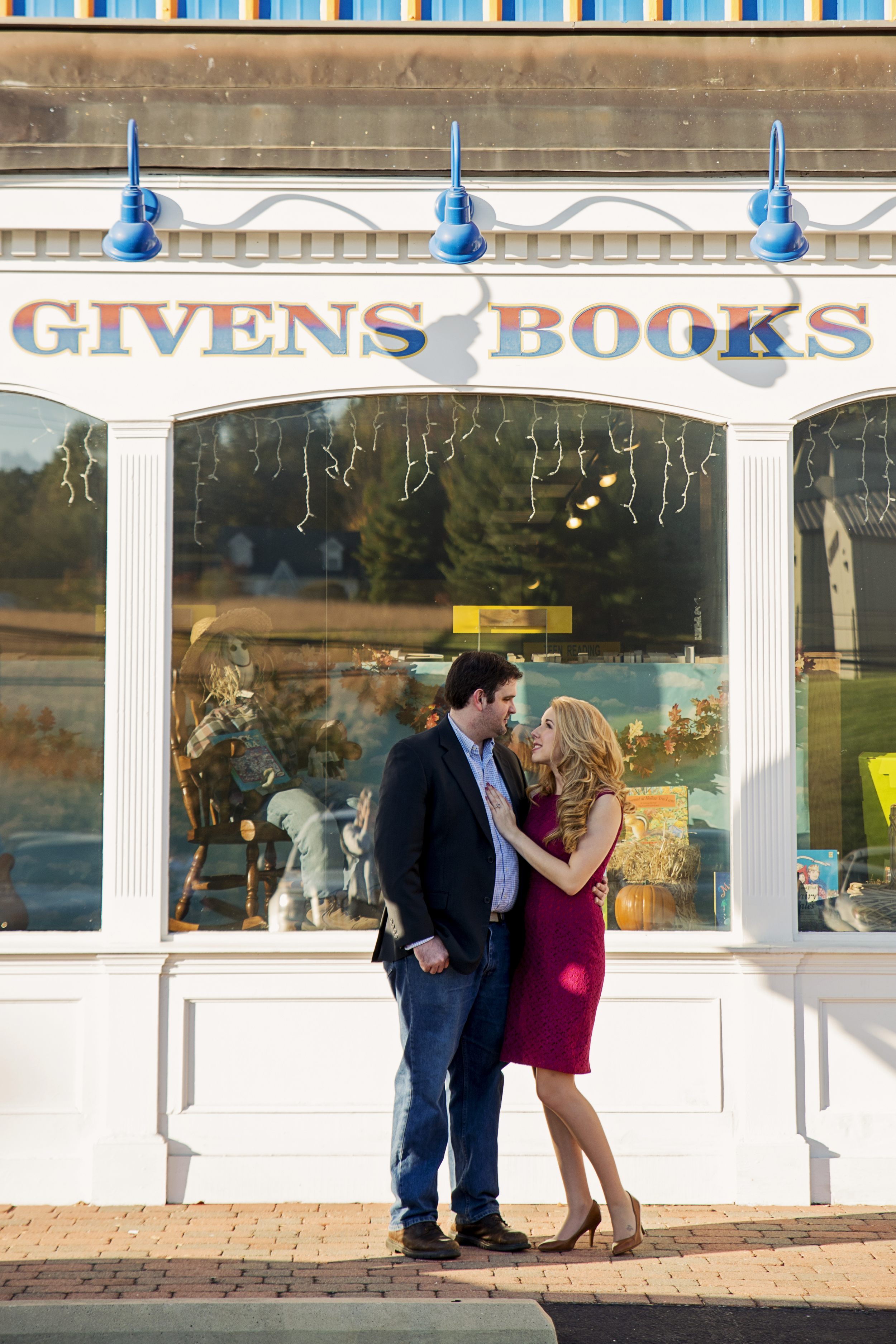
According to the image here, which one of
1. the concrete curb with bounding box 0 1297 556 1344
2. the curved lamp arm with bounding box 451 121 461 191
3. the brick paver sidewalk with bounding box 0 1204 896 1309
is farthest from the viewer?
the curved lamp arm with bounding box 451 121 461 191

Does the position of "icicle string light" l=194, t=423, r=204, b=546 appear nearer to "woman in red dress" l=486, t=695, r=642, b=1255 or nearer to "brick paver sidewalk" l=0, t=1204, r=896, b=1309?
"woman in red dress" l=486, t=695, r=642, b=1255

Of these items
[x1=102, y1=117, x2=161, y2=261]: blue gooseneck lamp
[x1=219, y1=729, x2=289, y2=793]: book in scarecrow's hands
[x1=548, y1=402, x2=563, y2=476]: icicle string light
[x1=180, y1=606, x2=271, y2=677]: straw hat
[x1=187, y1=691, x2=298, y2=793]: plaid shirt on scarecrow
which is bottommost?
[x1=219, y1=729, x2=289, y2=793]: book in scarecrow's hands

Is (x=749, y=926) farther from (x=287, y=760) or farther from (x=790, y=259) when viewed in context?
(x=790, y=259)

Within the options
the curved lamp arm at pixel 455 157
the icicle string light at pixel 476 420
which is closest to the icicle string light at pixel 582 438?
the icicle string light at pixel 476 420

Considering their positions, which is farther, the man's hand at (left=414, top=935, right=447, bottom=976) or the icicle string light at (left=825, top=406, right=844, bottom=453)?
the icicle string light at (left=825, top=406, right=844, bottom=453)

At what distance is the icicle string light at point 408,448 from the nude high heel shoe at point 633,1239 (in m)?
3.00

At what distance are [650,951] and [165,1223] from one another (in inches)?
87.0

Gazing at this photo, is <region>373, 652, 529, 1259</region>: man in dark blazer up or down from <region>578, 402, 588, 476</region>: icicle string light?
down

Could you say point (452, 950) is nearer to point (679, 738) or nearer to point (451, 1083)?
point (451, 1083)

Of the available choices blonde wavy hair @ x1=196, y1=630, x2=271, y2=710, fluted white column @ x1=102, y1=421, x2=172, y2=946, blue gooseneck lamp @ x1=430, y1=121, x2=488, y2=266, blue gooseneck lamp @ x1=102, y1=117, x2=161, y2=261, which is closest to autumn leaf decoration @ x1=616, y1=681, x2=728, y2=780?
blonde wavy hair @ x1=196, y1=630, x2=271, y2=710

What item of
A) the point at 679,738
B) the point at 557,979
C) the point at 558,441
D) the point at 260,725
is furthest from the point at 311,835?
the point at 558,441

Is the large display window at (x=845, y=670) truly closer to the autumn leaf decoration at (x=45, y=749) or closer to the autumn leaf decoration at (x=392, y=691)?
the autumn leaf decoration at (x=392, y=691)

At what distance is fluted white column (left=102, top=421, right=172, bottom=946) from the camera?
494 cm

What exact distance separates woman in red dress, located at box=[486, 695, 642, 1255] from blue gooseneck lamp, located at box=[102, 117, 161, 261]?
8.31ft
